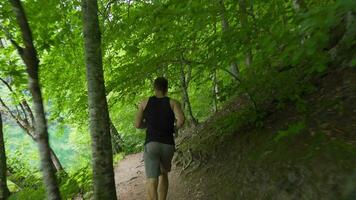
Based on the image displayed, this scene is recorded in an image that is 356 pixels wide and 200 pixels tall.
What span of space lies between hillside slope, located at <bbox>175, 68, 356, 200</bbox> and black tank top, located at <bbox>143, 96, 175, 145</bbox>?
1.43 meters

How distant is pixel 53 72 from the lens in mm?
12180

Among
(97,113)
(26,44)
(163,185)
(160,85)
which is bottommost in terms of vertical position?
(163,185)

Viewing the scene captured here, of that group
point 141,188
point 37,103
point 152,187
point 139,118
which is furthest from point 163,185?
point 141,188

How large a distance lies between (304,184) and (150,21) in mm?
3426

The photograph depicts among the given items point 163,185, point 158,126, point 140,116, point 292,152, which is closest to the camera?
point 292,152

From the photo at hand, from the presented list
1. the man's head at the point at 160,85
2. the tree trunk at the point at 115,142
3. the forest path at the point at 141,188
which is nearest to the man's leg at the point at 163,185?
the forest path at the point at 141,188

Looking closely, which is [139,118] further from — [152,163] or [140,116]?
[152,163]

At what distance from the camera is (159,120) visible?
5.63 m

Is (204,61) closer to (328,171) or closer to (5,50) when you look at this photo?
(328,171)

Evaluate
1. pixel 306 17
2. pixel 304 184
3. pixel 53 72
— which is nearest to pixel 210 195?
pixel 304 184

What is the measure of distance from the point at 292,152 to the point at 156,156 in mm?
1982

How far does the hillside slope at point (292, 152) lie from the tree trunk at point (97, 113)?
1956 millimetres

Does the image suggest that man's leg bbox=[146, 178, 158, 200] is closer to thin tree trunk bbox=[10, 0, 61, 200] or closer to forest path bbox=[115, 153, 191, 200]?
forest path bbox=[115, 153, 191, 200]

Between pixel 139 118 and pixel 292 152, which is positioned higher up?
pixel 139 118
